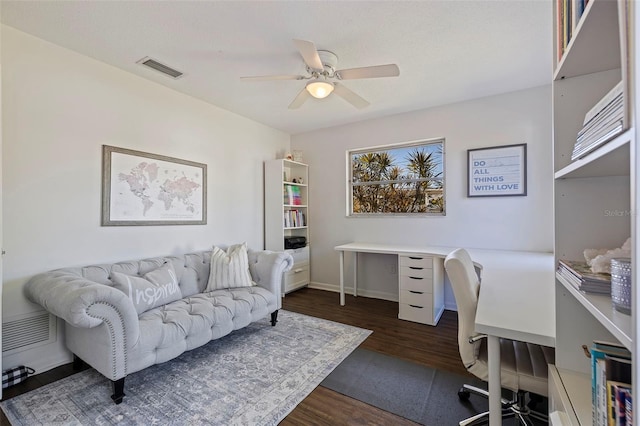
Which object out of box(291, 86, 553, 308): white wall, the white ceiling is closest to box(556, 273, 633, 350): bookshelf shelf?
the white ceiling

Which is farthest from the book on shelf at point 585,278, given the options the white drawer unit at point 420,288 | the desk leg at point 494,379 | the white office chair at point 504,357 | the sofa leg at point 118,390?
the sofa leg at point 118,390

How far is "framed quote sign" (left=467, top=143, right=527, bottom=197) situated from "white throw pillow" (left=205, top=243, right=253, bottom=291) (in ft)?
9.03

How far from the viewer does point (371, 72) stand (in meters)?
2.08

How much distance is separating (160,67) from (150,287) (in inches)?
77.5

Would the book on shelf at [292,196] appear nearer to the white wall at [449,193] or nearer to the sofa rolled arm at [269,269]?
the white wall at [449,193]

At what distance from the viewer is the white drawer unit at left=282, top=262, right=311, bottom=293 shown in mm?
4062

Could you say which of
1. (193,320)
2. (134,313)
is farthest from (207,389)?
(134,313)

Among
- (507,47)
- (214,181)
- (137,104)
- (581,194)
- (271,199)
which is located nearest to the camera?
(581,194)

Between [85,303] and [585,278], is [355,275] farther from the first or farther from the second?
[585,278]

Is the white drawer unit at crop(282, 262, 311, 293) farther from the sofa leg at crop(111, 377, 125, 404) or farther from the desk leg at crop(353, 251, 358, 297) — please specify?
the sofa leg at crop(111, 377, 125, 404)

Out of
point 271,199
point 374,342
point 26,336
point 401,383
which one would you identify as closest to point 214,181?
point 271,199

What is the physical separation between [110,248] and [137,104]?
55.4 inches

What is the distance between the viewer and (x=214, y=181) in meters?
3.53

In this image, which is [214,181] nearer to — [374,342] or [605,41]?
[374,342]
